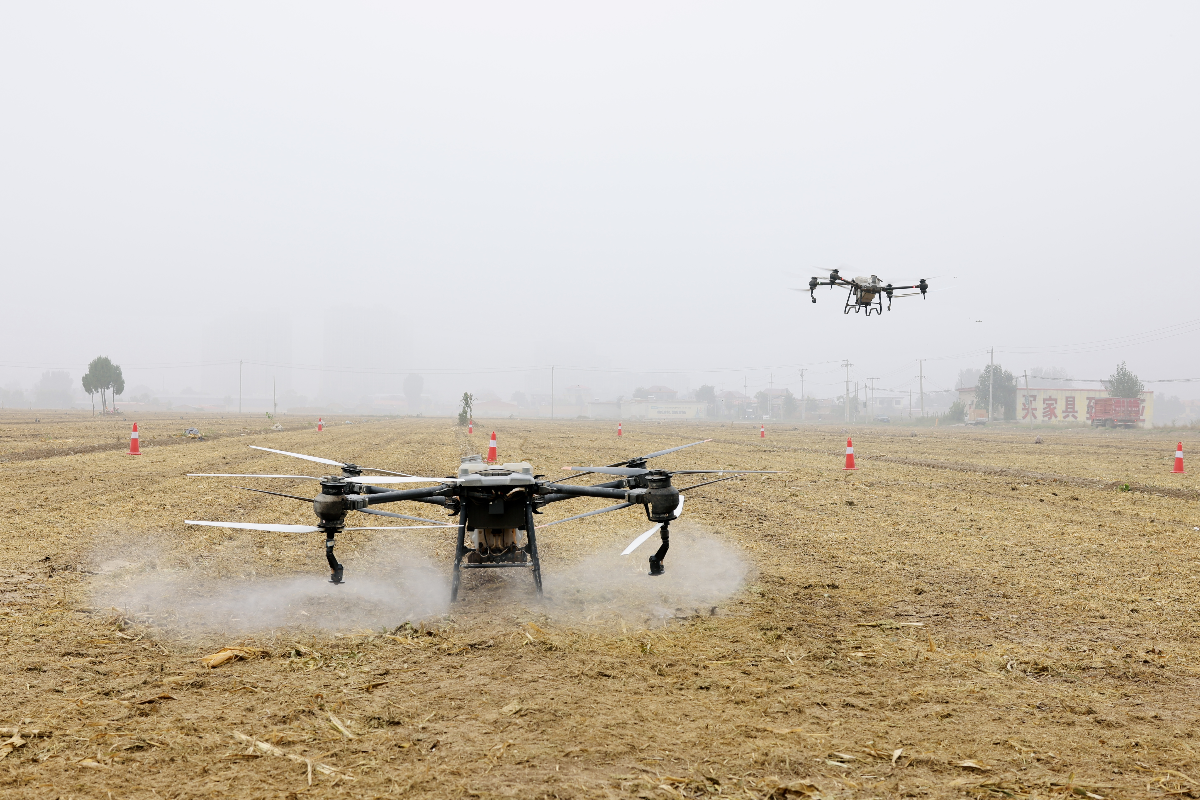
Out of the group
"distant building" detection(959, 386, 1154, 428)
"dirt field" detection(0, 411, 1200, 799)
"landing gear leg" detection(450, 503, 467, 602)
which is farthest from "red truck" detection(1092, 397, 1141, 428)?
"landing gear leg" detection(450, 503, 467, 602)

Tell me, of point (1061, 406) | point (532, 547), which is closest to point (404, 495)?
point (532, 547)

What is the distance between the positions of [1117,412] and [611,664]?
89739 mm

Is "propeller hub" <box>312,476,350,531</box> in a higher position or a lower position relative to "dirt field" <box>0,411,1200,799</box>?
higher

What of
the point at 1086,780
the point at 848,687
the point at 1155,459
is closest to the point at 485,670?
Answer: the point at 848,687

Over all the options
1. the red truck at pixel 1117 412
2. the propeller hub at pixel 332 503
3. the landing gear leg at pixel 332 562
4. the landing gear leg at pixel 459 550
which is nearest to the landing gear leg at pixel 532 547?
the landing gear leg at pixel 459 550

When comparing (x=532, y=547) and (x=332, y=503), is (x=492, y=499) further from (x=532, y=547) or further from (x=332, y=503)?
(x=332, y=503)

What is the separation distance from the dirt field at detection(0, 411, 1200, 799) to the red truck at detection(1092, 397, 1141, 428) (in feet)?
256

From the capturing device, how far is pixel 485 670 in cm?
540

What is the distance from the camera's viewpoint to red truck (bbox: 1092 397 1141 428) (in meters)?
74.3

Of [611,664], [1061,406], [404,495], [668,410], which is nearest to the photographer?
[611,664]

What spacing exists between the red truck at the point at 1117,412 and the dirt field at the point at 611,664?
7800cm

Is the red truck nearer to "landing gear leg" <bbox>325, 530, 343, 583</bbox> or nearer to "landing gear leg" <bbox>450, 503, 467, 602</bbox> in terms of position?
"landing gear leg" <bbox>450, 503, 467, 602</bbox>

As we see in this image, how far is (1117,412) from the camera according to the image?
246ft

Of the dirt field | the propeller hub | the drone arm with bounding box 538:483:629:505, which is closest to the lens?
the dirt field
